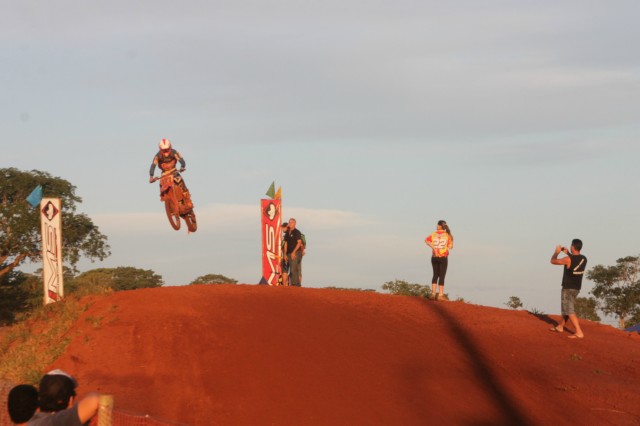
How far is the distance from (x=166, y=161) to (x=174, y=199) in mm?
1074

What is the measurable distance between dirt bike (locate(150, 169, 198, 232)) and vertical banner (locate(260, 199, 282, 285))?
2329 mm

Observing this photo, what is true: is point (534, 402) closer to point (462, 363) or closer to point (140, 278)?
point (462, 363)

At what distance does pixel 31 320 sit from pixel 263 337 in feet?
19.7

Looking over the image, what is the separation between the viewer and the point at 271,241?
82.0 feet

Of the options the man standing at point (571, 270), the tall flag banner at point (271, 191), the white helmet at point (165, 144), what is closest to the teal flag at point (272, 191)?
the tall flag banner at point (271, 191)

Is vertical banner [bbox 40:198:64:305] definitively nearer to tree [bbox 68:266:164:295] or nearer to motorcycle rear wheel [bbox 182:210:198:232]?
motorcycle rear wheel [bbox 182:210:198:232]

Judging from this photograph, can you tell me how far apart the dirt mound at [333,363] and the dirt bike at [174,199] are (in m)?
2.89

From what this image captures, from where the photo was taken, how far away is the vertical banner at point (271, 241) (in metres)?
24.9

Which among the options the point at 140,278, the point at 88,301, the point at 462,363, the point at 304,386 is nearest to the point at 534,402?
the point at 462,363

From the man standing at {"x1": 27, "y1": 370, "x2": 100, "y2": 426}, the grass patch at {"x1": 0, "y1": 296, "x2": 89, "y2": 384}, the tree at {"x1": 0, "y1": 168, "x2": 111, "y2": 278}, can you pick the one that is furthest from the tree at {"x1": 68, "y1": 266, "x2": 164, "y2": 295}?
the man standing at {"x1": 27, "y1": 370, "x2": 100, "y2": 426}

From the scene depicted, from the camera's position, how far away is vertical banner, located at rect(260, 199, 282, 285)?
24891mm

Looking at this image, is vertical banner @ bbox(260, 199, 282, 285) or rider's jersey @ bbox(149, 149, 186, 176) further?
vertical banner @ bbox(260, 199, 282, 285)

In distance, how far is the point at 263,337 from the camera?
1741 centimetres

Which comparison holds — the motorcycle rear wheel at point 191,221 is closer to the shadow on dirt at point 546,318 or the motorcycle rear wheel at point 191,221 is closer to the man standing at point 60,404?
the shadow on dirt at point 546,318
